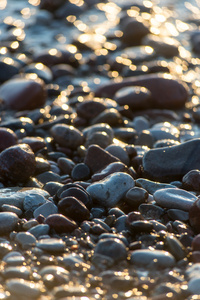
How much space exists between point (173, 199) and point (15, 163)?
1.26 m

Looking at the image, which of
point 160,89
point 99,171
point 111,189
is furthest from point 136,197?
point 160,89

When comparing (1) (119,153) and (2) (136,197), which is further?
(1) (119,153)

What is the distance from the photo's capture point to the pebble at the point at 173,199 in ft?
10.1

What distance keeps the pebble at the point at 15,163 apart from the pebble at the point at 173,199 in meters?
1.06

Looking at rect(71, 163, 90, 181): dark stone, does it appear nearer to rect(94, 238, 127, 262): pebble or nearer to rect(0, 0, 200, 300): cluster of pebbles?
rect(0, 0, 200, 300): cluster of pebbles

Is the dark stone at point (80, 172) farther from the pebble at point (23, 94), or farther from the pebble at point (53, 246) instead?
the pebble at point (23, 94)

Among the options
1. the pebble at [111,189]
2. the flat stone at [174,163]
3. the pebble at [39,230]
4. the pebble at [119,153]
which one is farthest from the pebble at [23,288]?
the pebble at [119,153]

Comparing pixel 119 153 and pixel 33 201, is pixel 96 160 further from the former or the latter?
pixel 33 201

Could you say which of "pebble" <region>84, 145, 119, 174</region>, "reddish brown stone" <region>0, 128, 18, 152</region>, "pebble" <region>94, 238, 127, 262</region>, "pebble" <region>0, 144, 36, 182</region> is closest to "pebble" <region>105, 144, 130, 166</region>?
"pebble" <region>84, 145, 119, 174</region>

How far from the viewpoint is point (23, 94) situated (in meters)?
5.32

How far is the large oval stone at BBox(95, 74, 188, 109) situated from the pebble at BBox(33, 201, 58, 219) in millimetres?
2686

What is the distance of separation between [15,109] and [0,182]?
180 cm

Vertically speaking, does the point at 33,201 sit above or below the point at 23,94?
above

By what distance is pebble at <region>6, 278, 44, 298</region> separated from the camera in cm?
227
